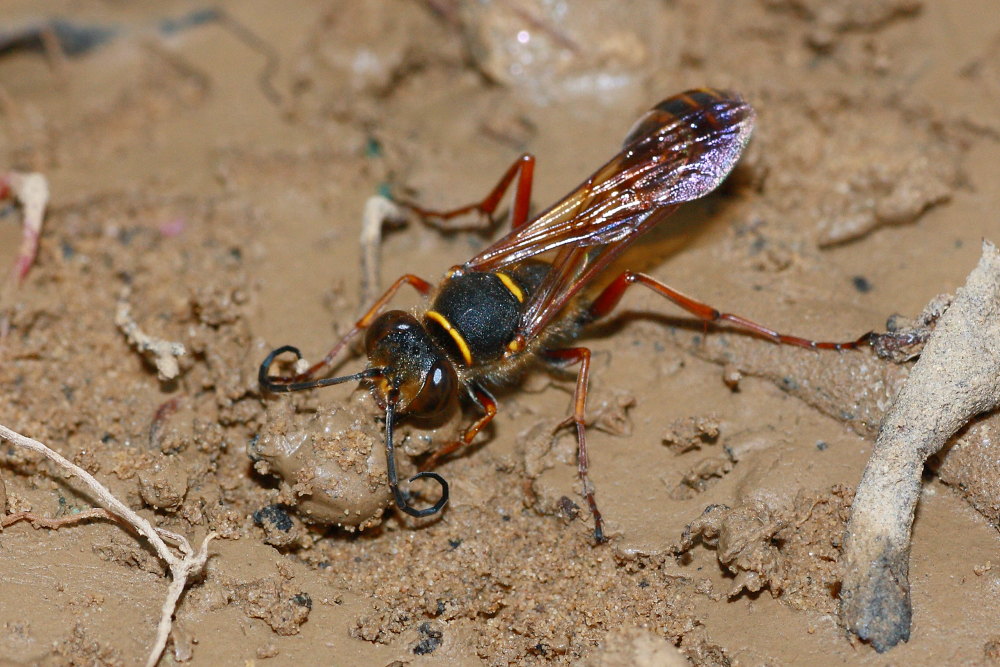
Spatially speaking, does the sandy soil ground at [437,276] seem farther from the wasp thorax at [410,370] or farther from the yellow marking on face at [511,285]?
the yellow marking on face at [511,285]

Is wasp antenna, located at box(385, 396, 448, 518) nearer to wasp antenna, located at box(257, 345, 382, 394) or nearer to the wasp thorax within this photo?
the wasp thorax

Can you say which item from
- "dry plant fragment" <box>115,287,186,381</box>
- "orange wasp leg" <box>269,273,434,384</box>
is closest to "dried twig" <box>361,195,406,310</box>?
"orange wasp leg" <box>269,273,434,384</box>

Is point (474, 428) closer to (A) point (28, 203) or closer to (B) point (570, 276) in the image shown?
(B) point (570, 276)

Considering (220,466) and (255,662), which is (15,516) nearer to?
(220,466)

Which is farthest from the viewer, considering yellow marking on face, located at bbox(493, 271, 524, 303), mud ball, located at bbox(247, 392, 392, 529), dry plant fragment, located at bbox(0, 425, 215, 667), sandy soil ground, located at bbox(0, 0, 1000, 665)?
yellow marking on face, located at bbox(493, 271, 524, 303)

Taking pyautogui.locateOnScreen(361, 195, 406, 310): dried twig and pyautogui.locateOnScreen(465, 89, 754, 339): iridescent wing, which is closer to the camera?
pyautogui.locateOnScreen(465, 89, 754, 339): iridescent wing

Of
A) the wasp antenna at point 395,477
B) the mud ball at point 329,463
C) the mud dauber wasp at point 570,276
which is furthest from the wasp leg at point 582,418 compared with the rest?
the mud ball at point 329,463

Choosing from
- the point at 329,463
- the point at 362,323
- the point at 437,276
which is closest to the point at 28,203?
the point at 362,323
